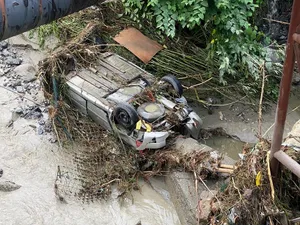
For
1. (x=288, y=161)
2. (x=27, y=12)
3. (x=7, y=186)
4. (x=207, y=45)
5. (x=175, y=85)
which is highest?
(x=27, y=12)

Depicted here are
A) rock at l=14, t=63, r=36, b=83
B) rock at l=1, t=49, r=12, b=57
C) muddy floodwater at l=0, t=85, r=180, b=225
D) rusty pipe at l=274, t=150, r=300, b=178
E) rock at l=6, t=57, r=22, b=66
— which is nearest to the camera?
rusty pipe at l=274, t=150, r=300, b=178

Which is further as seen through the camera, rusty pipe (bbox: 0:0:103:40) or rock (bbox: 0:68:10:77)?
rock (bbox: 0:68:10:77)

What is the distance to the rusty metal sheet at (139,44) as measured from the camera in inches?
315

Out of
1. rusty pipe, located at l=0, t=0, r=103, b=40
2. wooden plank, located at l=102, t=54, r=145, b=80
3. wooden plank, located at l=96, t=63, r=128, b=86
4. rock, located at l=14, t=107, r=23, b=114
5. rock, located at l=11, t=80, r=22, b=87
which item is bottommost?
rock, located at l=14, t=107, r=23, b=114

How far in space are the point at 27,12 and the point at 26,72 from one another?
5.56 meters

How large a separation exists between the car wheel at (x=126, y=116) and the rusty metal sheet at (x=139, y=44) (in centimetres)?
158

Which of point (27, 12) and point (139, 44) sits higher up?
point (27, 12)

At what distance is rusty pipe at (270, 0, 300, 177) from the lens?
Answer: 4020 mm

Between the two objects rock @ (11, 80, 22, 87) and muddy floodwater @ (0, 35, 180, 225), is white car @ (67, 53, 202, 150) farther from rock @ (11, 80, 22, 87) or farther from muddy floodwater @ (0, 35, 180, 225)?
rock @ (11, 80, 22, 87)

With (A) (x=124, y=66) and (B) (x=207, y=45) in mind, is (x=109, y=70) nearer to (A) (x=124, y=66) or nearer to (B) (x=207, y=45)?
(A) (x=124, y=66)

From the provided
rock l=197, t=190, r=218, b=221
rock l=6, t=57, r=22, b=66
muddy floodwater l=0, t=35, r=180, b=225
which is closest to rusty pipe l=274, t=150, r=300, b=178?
rock l=197, t=190, r=218, b=221

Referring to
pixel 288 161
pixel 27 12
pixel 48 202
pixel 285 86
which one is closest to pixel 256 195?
pixel 288 161

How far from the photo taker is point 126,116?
21.5 ft

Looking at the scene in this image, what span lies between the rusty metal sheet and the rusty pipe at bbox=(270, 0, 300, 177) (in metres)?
3.55
